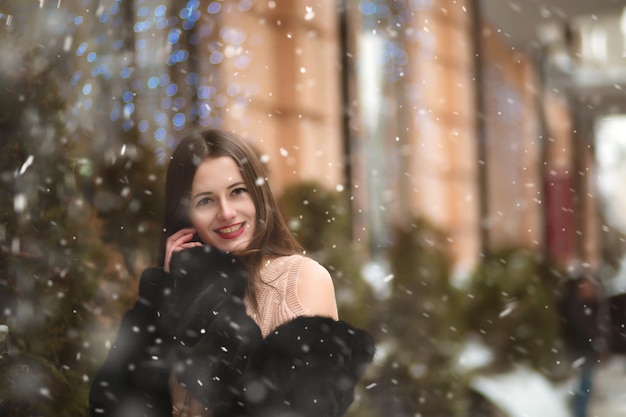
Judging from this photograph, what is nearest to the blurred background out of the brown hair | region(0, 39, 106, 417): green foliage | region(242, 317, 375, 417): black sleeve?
region(0, 39, 106, 417): green foliage

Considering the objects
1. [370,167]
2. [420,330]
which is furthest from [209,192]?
[420,330]

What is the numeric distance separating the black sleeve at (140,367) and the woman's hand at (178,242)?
0.03m

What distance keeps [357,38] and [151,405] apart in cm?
196

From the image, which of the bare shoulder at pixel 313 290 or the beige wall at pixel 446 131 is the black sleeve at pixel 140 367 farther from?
the beige wall at pixel 446 131

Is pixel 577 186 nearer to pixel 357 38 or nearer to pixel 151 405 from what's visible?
pixel 357 38

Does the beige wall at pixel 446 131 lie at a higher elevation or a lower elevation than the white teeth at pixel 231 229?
higher

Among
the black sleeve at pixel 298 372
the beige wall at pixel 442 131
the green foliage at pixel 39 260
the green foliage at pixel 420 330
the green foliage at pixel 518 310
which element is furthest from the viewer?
the green foliage at pixel 518 310

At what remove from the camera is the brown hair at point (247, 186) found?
1.17m

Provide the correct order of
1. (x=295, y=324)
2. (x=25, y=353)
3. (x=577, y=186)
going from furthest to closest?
(x=577, y=186)
(x=25, y=353)
(x=295, y=324)

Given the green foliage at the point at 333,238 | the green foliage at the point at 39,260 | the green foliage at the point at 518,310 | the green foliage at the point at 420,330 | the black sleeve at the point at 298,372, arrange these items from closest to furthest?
the black sleeve at the point at 298,372 < the green foliage at the point at 39,260 < the green foliage at the point at 333,238 < the green foliage at the point at 420,330 < the green foliage at the point at 518,310

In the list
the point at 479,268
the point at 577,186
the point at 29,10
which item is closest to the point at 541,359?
the point at 479,268

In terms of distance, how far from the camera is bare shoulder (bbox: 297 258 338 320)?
111cm

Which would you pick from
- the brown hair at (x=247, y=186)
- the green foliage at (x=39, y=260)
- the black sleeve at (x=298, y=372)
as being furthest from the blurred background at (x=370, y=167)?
the black sleeve at (x=298, y=372)

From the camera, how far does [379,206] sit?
9.65 ft
